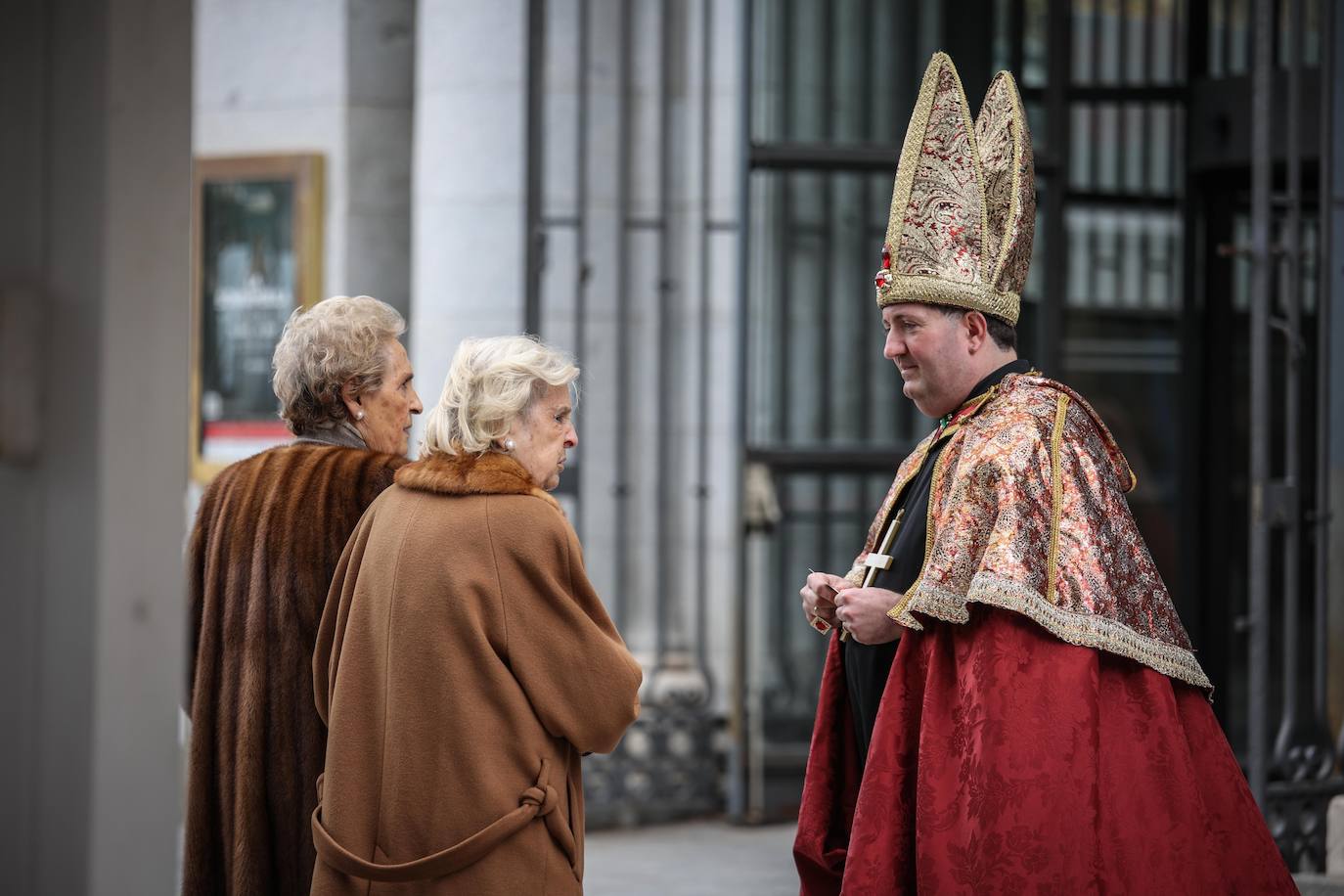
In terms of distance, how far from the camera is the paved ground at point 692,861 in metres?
4.48

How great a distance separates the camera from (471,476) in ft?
7.31

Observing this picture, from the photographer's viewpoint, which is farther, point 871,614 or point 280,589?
point 280,589

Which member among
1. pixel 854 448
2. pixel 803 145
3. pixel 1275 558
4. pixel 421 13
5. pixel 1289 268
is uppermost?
pixel 421 13

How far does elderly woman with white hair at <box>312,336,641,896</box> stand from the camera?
217 cm

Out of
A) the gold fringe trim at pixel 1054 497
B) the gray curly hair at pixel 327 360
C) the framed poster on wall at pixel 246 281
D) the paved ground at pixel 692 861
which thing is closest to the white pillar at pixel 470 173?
the framed poster on wall at pixel 246 281

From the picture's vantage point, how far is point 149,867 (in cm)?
118

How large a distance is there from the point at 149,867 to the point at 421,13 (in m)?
4.76

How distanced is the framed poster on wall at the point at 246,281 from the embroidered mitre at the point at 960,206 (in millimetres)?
3832

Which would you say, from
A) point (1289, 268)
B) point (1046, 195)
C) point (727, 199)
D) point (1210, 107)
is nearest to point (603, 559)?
point (727, 199)

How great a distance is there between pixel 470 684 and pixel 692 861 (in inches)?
110

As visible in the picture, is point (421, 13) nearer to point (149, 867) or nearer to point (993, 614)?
point (993, 614)

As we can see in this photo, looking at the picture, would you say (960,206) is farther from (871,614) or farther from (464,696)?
(464,696)

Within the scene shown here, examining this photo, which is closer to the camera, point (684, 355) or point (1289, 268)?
point (1289, 268)

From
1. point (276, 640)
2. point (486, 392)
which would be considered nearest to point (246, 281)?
point (276, 640)
